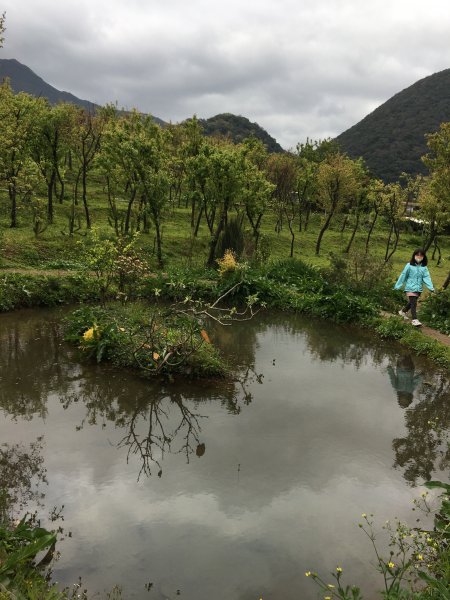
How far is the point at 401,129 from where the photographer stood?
11975cm

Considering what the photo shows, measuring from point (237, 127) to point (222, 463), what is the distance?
12838cm

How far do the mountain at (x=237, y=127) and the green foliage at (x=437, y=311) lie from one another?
358ft

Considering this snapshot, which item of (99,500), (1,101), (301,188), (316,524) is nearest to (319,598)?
(316,524)

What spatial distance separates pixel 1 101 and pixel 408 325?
690 inches

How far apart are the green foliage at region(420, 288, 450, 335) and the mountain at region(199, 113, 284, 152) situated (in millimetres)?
109055

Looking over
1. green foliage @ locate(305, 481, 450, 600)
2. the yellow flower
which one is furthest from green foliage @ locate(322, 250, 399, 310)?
green foliage @ locate(305, 481, 450, 600)

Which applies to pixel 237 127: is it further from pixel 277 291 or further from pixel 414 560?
pixel 414 560

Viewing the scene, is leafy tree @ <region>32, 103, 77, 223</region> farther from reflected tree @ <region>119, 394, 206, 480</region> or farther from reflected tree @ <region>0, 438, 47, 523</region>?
reflected tree @ <region>0, 438, 47, 523</region>

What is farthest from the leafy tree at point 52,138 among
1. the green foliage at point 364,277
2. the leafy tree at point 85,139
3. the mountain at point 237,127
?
the mountain at point 237,127

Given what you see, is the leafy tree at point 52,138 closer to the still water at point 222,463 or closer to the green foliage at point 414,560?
the still water at point 222,463

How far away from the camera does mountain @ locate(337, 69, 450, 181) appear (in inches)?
4126

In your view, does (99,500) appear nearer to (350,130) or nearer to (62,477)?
(62,477)

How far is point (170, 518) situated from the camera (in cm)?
582

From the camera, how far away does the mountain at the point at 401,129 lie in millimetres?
104812
